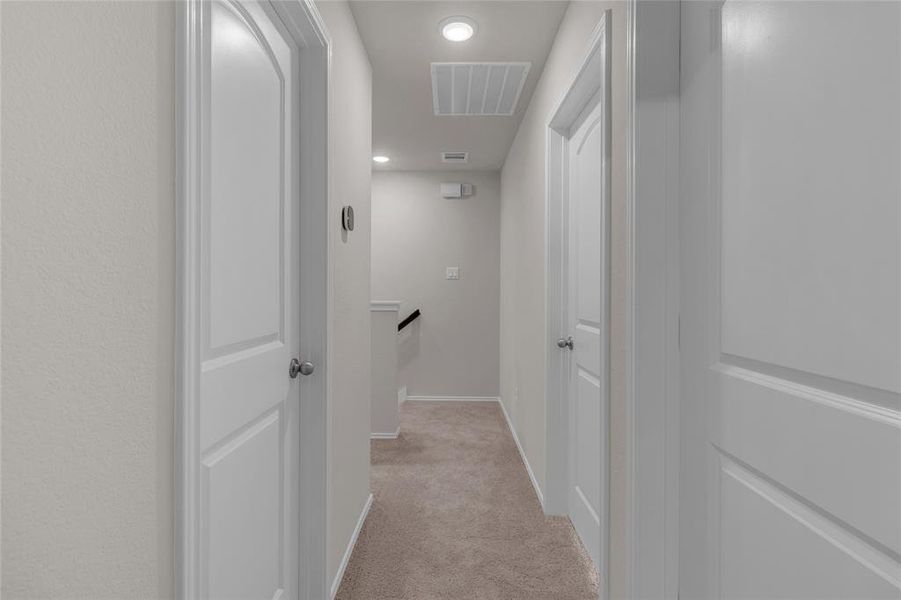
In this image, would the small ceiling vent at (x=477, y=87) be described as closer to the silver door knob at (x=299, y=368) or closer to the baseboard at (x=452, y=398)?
the silver door knob at (x=299, y=368)

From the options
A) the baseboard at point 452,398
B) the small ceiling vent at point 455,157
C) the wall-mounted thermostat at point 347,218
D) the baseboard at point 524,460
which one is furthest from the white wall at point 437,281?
the wall-mounted thermostat at point 347,218

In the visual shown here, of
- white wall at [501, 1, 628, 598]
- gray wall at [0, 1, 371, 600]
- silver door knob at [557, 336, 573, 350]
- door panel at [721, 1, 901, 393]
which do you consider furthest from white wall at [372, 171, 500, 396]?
gray wall at [0, 1, 371, 600]

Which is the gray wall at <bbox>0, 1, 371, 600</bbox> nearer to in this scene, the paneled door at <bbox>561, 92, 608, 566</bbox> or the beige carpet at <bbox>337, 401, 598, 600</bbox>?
the beige carpet at <bbox>337, 401, 598, 600</bbox>

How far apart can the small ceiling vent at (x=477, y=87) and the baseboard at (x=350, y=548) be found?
7.51 feet

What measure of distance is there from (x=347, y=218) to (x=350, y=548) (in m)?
1.36

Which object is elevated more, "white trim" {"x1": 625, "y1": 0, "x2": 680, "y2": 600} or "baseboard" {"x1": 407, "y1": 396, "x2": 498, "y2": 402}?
"white trim" {"x1": 625, "y1": 0, "x2": 680, "y2": 600}

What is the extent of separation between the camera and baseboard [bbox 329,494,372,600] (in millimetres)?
1793

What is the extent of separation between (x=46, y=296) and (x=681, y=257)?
4.11 feet

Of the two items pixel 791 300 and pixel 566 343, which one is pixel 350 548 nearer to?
pixel 566 343

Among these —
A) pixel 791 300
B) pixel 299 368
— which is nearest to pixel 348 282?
pixel 299 368

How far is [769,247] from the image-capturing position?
910 mm

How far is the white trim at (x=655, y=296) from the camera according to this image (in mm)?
1243

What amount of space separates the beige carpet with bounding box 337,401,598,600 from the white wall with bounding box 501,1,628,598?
282 millimetres

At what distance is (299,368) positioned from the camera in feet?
5.11
